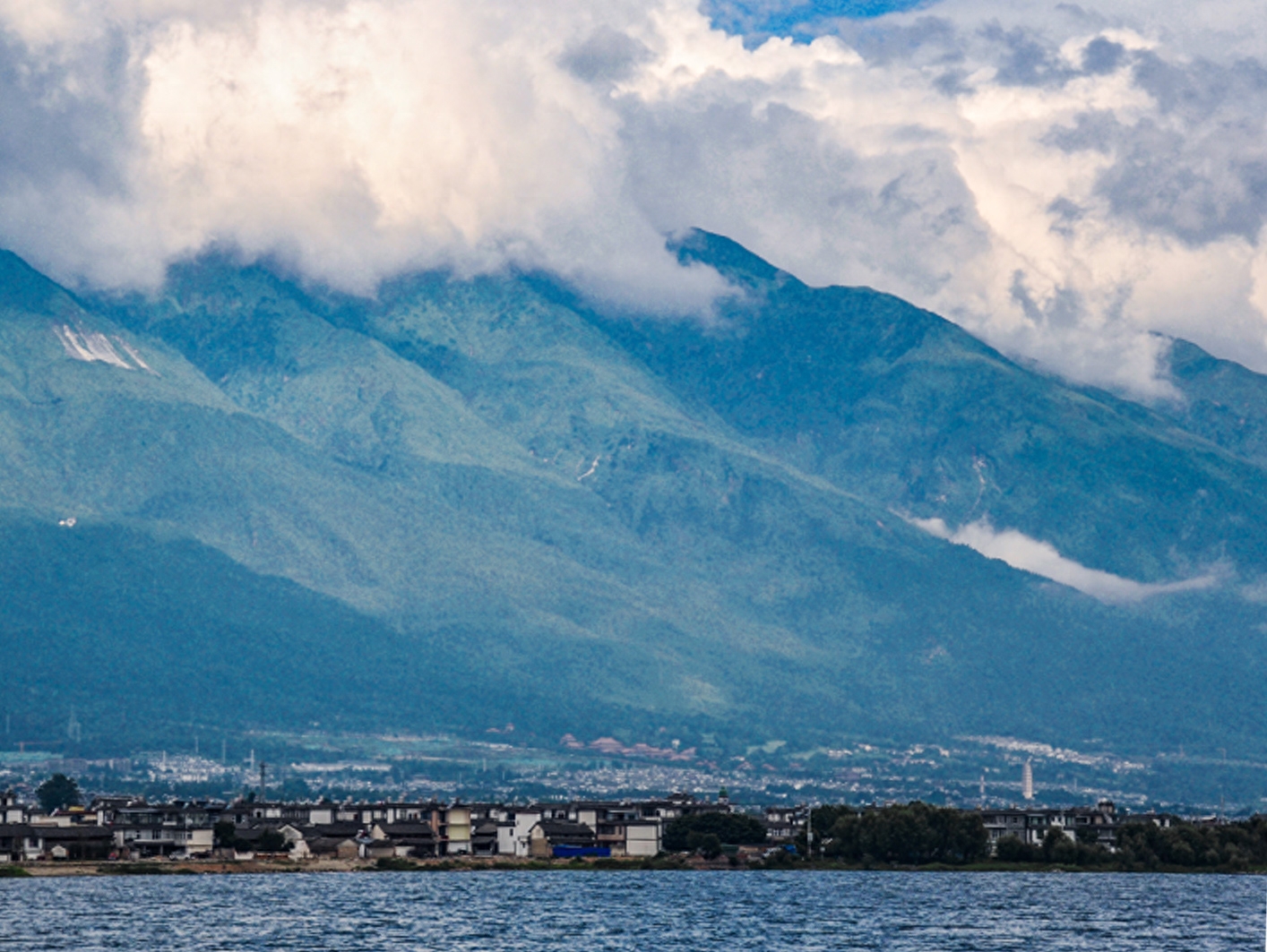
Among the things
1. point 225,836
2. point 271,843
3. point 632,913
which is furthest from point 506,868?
point 632,913

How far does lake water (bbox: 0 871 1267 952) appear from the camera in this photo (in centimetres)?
12456

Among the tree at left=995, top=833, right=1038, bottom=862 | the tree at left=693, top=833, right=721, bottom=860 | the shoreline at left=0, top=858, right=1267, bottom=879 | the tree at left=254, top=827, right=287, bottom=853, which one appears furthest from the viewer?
the tree at left=693, top=833, right=721, bottom=860

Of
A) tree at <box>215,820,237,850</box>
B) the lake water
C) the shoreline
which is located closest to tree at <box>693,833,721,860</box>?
the shoreline

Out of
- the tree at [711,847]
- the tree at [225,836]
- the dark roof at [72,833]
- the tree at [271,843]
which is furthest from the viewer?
the tree at [711,847]

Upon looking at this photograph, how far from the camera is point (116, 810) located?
199125 mm

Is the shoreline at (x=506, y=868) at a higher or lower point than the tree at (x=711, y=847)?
lower

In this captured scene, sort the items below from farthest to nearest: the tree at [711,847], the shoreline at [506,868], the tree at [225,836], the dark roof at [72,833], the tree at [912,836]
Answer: the tree at [711,847], the tree at [225,836], the tree at [912,836], the dark roof at [72,833], the shoreline at [506,868]

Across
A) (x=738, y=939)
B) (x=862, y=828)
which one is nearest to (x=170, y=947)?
(x=738, y=939)

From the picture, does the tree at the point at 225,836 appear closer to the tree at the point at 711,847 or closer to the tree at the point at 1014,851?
the tree at the point at 711,847

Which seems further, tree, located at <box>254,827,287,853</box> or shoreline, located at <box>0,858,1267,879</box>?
tree, located at <box>254,827,287,853</box>

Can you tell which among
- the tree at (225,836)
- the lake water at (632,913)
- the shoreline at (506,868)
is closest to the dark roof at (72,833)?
the shoreline at (506,868)

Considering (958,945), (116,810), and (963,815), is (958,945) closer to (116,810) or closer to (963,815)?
(963,815)

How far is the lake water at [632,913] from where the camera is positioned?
125 m

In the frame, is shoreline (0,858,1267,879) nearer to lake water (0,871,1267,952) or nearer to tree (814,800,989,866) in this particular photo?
tree (814,800,989,866)
